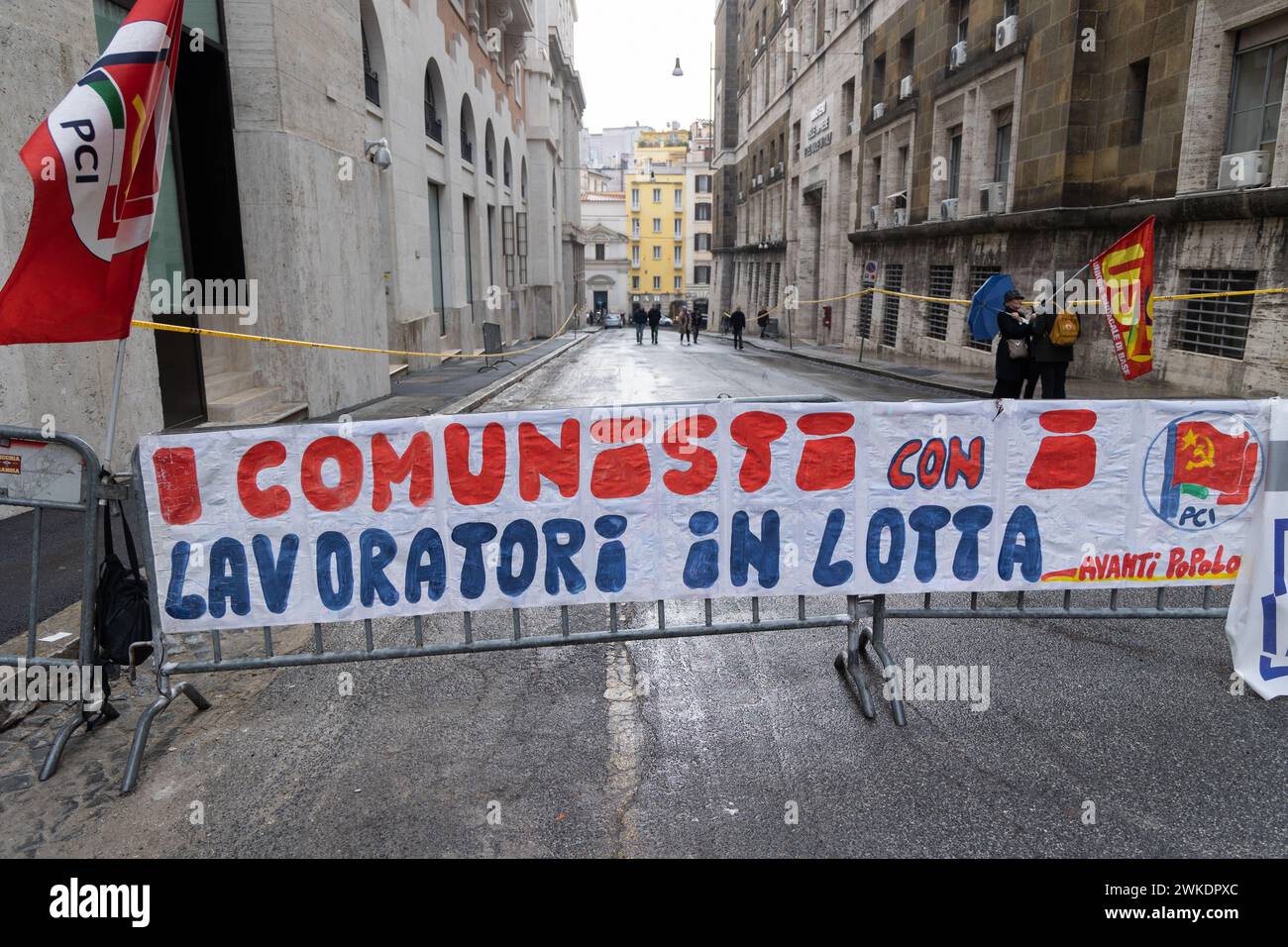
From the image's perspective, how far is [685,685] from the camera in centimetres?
485

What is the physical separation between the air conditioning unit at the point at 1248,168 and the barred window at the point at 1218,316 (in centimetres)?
144

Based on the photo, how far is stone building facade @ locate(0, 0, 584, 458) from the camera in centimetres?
785

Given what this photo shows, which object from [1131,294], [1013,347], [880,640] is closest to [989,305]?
[1013,347]

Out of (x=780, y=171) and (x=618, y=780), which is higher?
(x=780, y=171)

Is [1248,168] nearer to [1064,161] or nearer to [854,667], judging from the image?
[1064,161]

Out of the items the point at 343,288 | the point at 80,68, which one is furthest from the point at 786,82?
the point at 80,68

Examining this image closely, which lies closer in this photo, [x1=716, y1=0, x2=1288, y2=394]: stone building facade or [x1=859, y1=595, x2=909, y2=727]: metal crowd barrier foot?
[x1=859, y1=595, x2=909, y2=727]: metal crowd barrier foot

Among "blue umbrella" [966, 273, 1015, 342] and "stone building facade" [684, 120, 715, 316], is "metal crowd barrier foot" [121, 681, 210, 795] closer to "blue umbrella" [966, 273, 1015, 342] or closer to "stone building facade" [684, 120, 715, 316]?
"blue umbrella" [966, 273, 1015, 342]

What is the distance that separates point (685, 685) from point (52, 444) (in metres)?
3.44

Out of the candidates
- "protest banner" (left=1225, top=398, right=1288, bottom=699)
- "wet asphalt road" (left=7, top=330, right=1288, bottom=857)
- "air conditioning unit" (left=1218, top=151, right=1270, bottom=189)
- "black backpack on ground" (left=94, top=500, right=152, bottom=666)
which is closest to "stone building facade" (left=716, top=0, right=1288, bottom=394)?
"air conditioning unit" (left=1218, top=151, right=1270, bottom=189)

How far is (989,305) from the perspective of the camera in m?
12.7

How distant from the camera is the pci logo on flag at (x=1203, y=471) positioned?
469 cm

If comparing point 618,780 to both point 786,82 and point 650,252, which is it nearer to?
point 786,82

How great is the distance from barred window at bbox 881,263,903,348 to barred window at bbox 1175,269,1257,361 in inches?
544
